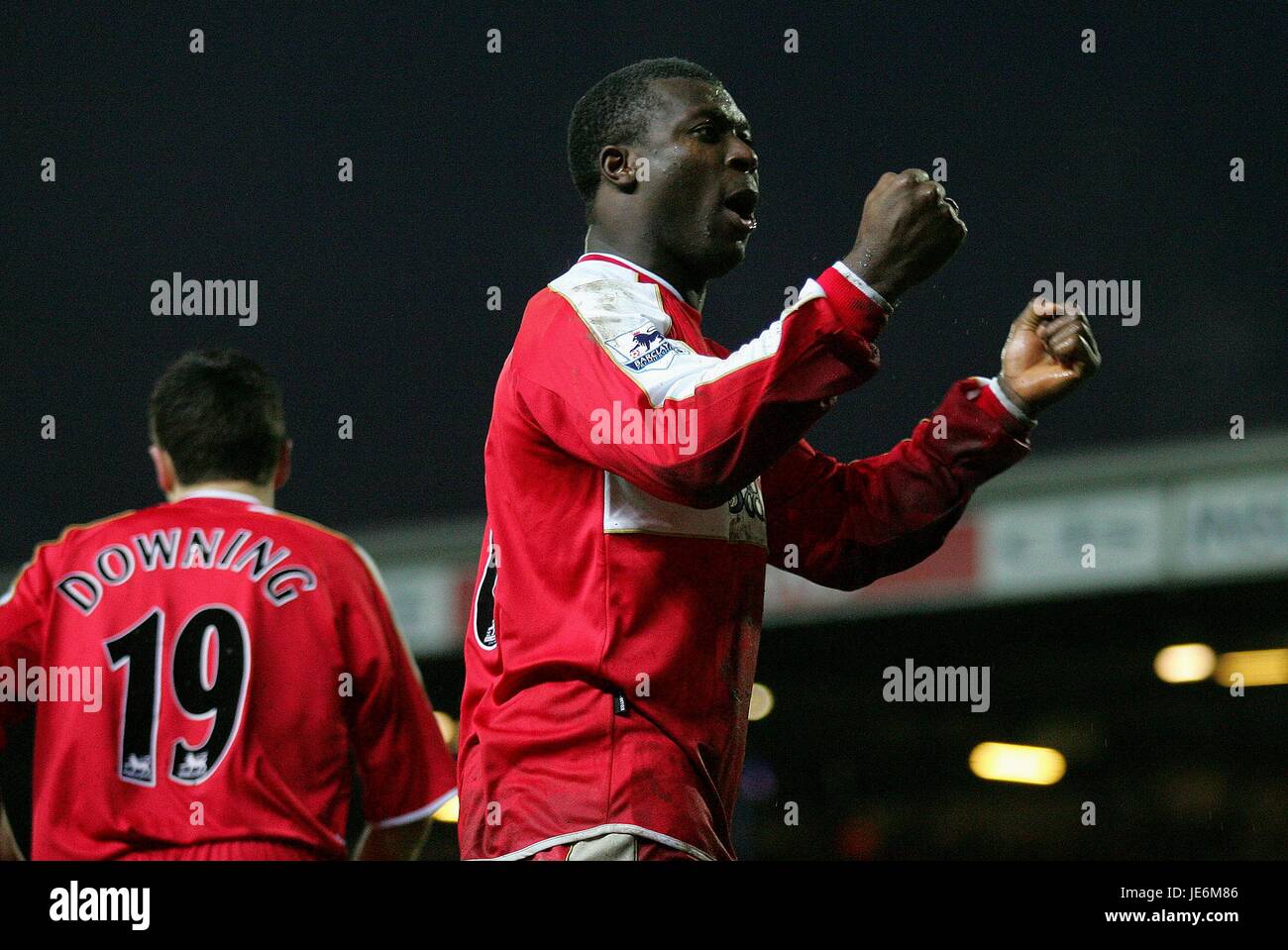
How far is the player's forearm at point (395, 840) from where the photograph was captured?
333 centimetres

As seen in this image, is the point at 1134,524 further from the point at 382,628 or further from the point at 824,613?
the point at 382,628

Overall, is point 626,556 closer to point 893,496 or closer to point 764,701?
point 893,496

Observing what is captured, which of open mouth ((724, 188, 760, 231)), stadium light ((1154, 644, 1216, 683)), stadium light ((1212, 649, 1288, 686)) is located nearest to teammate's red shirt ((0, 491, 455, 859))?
open mouth ((724, 188, 760, 231))

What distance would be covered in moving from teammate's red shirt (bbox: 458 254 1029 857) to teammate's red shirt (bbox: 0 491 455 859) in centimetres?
85

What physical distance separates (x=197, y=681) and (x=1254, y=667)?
5022 mm

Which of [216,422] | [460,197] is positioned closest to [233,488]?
[216,422]

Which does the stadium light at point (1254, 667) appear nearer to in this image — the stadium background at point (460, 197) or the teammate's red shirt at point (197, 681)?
the stadium background at point (460, 197)

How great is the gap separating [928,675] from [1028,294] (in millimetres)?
1202

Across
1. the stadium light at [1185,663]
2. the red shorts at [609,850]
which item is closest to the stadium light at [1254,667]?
the stadium light at [1185,663]

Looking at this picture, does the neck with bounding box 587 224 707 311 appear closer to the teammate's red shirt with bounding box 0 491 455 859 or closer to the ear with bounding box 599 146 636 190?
the ear with bounding box 599 146 636 190

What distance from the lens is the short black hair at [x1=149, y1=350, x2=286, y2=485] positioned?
335cm

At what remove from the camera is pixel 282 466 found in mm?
3473

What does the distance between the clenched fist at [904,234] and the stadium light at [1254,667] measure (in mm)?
4723

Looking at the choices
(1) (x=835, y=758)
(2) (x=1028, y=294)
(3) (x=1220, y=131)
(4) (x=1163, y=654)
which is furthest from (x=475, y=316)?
(4) (x=1163, y=654)
